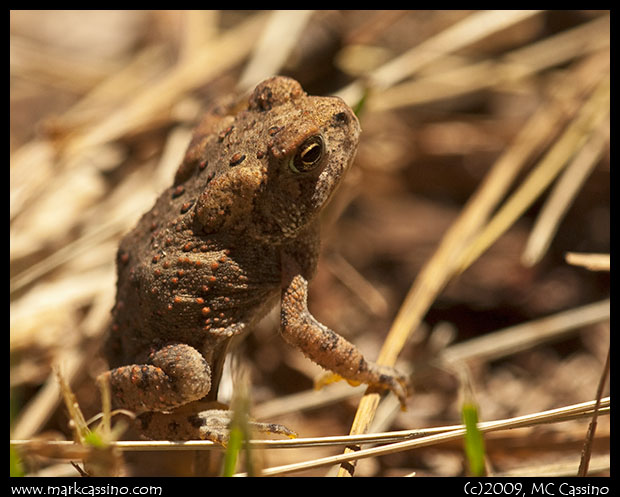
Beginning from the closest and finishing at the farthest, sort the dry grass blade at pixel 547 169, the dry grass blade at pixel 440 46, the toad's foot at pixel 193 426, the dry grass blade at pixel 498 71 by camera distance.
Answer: the toad's foot at pixel 193 426
the dry grass blade at pixel 547 169
the dry grass blade at pixel 440 46
the dry grass blade at pixel 498 71

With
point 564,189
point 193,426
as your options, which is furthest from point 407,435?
point 564,189

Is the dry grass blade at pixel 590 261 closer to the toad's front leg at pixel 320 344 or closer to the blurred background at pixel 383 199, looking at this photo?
the blurred background at pixel 383 199

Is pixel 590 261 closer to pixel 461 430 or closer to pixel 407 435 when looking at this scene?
pixel 461 430

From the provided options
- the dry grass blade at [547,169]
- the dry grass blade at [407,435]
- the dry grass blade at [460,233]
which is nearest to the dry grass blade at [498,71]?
the dry grass blade at [460,233]

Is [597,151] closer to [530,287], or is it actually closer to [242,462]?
[530,287]

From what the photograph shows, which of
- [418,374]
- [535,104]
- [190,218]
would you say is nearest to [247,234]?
[190,218]

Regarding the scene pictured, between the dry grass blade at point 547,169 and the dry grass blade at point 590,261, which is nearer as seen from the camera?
the dry grass blade at point 590,261
